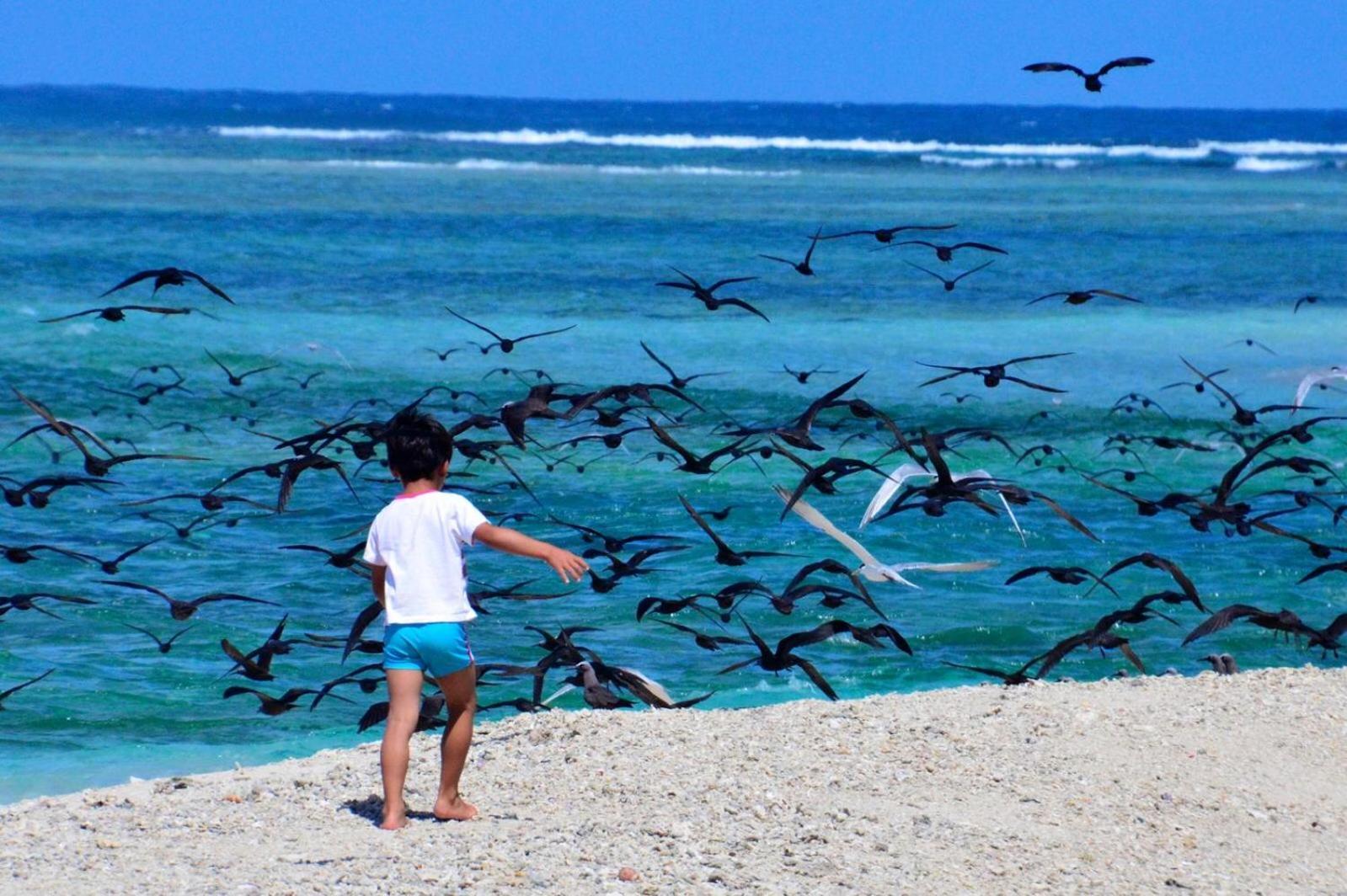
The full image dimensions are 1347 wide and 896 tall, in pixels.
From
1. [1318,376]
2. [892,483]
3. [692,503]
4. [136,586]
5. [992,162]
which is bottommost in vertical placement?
[992,162]

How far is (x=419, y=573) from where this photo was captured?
221 inches

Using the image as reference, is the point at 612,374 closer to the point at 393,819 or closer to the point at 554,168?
the point at 393,819

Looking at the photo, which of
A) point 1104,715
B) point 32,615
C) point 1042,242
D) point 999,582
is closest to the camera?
point 1104,715

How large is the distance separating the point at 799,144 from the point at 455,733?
4005 inches

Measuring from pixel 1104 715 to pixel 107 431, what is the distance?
531 inches

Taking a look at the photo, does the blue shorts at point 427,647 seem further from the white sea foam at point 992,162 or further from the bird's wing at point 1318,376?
the white sea foam at point 992,162

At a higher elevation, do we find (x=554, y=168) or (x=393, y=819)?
(x=393, y=819)

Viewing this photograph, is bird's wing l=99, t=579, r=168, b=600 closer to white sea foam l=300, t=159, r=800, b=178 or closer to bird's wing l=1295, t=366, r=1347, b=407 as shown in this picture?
bird's wing l=1295, t=366, r=1347, b=407

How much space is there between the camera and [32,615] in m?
11.4

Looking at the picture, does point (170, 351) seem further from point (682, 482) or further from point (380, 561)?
point (380, 561)

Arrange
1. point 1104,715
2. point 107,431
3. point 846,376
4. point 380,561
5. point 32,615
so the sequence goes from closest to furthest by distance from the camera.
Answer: point 380,561
point 1104,715
point 32,615
point 107,431
point 846,376

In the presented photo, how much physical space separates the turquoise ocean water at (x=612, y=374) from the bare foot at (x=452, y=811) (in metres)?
3.16

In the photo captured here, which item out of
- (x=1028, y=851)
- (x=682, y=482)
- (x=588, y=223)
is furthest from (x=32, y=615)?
(x=588, y=223)

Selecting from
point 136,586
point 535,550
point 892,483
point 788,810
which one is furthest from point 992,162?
point 535,550
